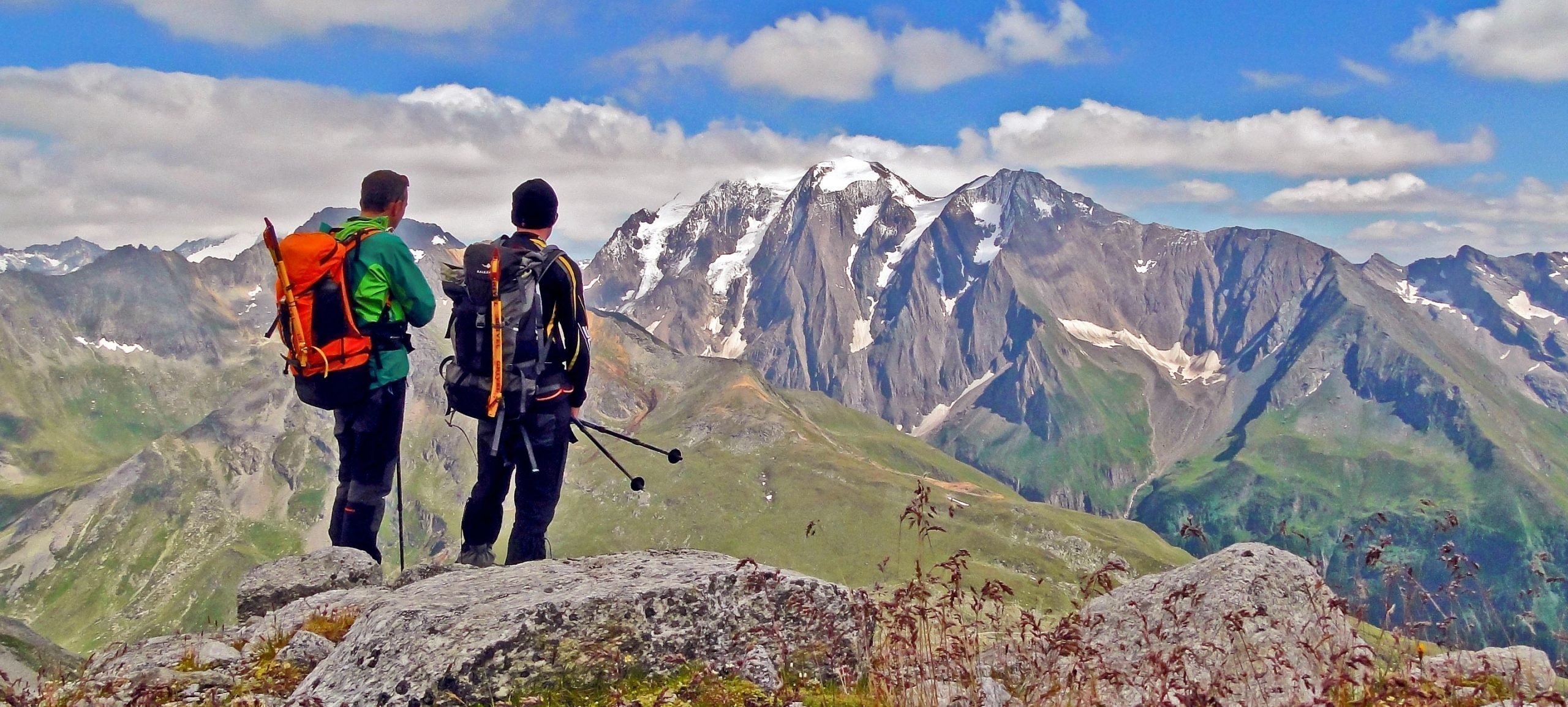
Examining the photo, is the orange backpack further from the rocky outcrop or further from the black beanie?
the rocky outcrop

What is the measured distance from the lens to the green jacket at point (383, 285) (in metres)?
12.8

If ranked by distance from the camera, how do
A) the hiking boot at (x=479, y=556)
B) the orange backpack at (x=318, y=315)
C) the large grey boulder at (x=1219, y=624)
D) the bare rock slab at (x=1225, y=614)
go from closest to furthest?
the large grey boulder at (x=1219, y=624) → the bare rock slab at (x=1225, y=614) → the orange backpack at (x=318, y=315) → the hiking boot at (x=479, y=556)

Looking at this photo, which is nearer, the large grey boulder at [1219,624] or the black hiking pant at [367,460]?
the large grey boulder at [1219,624]

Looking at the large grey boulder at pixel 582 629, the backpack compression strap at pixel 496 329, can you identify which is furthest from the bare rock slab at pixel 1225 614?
the backpack compression strap at pixel 496 329

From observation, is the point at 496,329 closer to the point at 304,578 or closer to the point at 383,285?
the point at 383,285

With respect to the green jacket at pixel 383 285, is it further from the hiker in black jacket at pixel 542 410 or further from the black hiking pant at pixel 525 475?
the black hiking pant at pixel 525 475

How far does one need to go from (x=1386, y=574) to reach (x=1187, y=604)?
13.3 feet

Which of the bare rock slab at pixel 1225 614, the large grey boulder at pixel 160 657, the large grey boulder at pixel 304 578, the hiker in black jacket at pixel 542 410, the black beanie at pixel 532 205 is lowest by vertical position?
the large grey boulder at pixel 304 578

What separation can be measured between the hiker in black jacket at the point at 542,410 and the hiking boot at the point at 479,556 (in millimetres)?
12

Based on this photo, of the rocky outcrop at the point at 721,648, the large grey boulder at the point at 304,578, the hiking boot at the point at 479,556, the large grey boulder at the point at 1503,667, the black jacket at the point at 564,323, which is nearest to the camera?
the rocky outcrop at the point at 721,648

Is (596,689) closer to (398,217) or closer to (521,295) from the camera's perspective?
(521,295)

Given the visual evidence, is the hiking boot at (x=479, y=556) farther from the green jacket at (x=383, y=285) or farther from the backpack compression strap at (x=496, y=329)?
the green jacket at (x=383, y=285)

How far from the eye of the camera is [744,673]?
9.06 meters

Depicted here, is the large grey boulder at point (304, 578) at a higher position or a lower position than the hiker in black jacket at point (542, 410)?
lower
